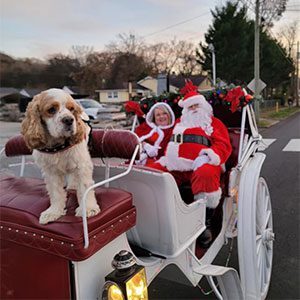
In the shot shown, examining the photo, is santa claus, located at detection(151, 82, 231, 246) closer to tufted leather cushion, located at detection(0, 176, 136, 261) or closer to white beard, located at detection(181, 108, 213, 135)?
white beard, located at detection(181, 108, 213, 135)

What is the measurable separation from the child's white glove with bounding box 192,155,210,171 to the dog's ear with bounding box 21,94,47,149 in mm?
1737

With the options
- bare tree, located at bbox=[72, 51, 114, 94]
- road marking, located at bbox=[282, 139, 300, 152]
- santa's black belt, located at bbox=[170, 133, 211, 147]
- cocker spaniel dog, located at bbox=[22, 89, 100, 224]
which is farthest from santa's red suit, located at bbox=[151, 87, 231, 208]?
bare tree, located at bbox=[72, 51, 114, 94]

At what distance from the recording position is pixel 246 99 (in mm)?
3246

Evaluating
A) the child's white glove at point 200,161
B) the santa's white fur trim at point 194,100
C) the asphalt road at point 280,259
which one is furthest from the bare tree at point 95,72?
the child's white glove at point 200,161

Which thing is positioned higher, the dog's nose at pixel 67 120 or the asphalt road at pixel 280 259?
the dog's nose at pixel 67 120

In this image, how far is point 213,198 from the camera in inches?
108

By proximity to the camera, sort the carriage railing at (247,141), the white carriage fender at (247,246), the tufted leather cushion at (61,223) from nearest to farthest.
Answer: the tufted leather cushion at (61,223)
the white carriage fender at (247,246)
the carriage railing at (247,141)

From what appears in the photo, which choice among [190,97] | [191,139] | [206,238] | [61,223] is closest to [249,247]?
[206,238]

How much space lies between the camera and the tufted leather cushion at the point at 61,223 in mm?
1354

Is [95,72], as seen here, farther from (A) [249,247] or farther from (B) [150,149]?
(A) [249,247]

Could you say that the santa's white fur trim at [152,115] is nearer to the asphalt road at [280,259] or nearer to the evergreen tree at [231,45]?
the asphalt road at [280,259]

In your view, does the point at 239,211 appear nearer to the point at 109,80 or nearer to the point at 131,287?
the point at 131,287

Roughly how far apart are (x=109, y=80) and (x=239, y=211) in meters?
49.2

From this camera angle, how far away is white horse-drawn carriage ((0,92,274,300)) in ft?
4.55
